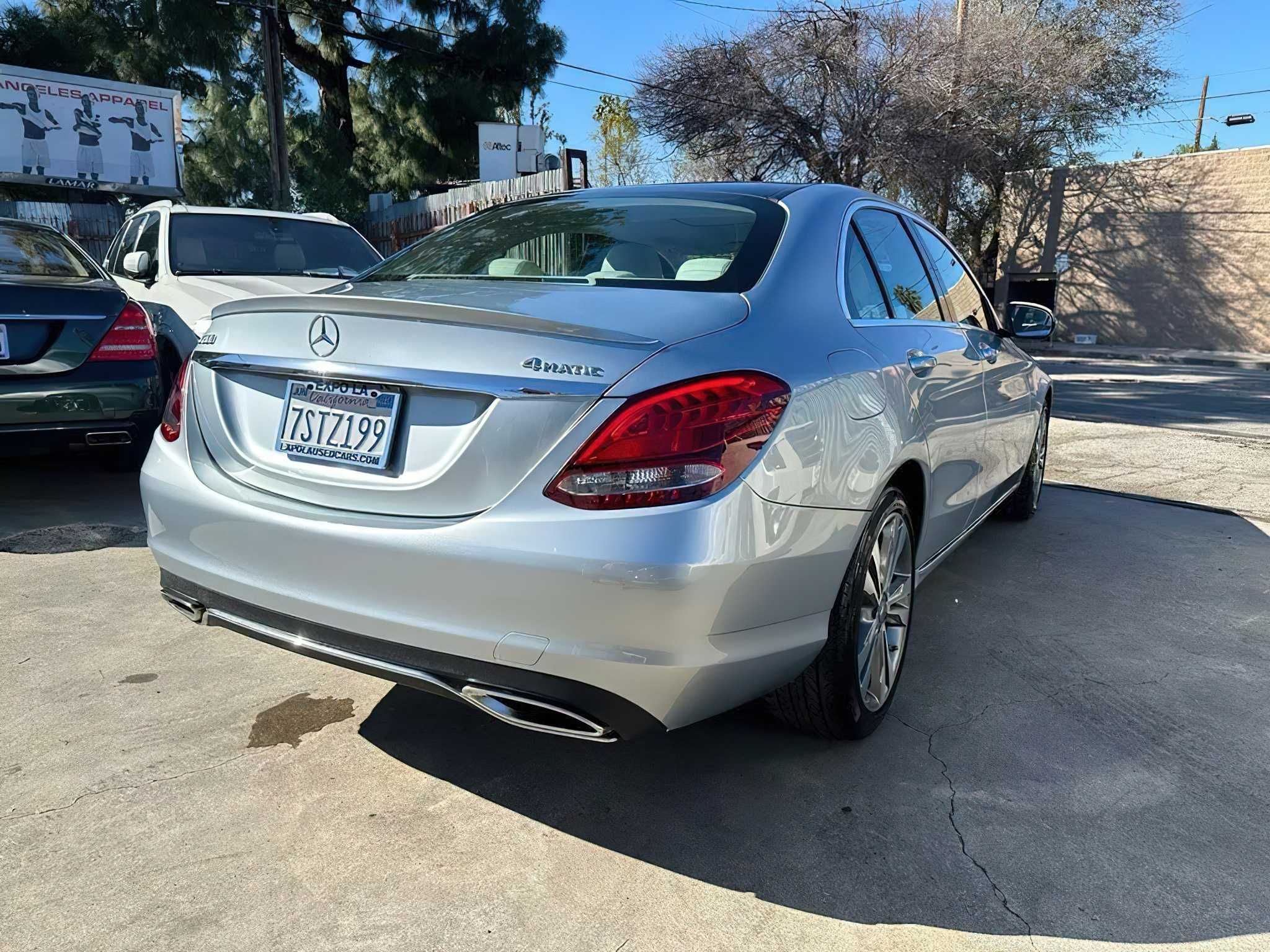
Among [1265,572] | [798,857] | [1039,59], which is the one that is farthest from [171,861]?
[1039,59]

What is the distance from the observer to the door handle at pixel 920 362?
3125 millimetres

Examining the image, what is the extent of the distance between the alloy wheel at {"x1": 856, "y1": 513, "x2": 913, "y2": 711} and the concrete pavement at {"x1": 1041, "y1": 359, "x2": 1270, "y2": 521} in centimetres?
392

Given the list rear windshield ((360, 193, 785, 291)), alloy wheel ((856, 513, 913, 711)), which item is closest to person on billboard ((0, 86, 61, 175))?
rear windshield ((360, 193, 785, 291))

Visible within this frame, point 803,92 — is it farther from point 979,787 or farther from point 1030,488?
point 979,787

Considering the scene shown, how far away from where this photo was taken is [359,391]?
2.30 m

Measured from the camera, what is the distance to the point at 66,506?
5.44m

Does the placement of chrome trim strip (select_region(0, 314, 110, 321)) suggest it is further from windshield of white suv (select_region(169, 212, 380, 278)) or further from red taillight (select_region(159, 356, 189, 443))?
red taillight (select_region(159, 356, 189, 443))

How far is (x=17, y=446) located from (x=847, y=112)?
19.6m

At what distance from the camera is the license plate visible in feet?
7.44

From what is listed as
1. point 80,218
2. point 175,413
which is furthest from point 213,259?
point 80,218

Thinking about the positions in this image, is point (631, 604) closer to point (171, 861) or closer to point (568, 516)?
point (568, 516)

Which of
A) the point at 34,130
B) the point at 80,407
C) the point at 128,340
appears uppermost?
the point at 34,130

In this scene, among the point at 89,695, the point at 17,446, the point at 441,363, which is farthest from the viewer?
the point at 17,446

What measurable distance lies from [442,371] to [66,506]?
421cm
